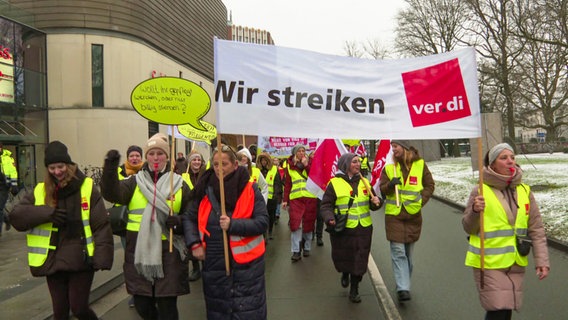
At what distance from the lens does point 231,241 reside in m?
3.38

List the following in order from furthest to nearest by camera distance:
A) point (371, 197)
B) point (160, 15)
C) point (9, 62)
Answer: point (160, 15) → point (9, 62) → point (371, 197)

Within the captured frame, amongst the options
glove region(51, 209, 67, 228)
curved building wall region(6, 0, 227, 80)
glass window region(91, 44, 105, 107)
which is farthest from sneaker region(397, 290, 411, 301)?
curved building wall region(6, 0, 227, 80)

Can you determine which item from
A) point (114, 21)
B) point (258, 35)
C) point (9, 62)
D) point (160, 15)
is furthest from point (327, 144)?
point (258, 35)

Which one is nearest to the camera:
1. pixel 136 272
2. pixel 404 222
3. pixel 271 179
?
pixel 136 272

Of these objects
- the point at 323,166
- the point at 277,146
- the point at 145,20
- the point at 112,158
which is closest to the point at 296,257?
the point at 323,166

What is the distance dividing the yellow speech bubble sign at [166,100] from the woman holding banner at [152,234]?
531 millimetres

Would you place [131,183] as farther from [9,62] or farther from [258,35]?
[258,35]

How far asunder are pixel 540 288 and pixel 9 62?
22.4m

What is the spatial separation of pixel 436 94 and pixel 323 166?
3.04 m

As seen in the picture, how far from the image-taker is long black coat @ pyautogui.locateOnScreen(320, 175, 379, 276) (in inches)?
197

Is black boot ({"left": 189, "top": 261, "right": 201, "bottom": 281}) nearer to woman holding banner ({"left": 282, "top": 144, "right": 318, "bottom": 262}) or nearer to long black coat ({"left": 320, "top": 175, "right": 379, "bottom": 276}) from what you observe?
woman holding banner ({"left": 282, "top": 144, "right": 318, "bottom": 262})

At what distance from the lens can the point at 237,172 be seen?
3.52 m

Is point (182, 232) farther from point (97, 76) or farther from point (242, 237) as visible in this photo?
point (97, 76)

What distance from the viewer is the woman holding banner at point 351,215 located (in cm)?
501
